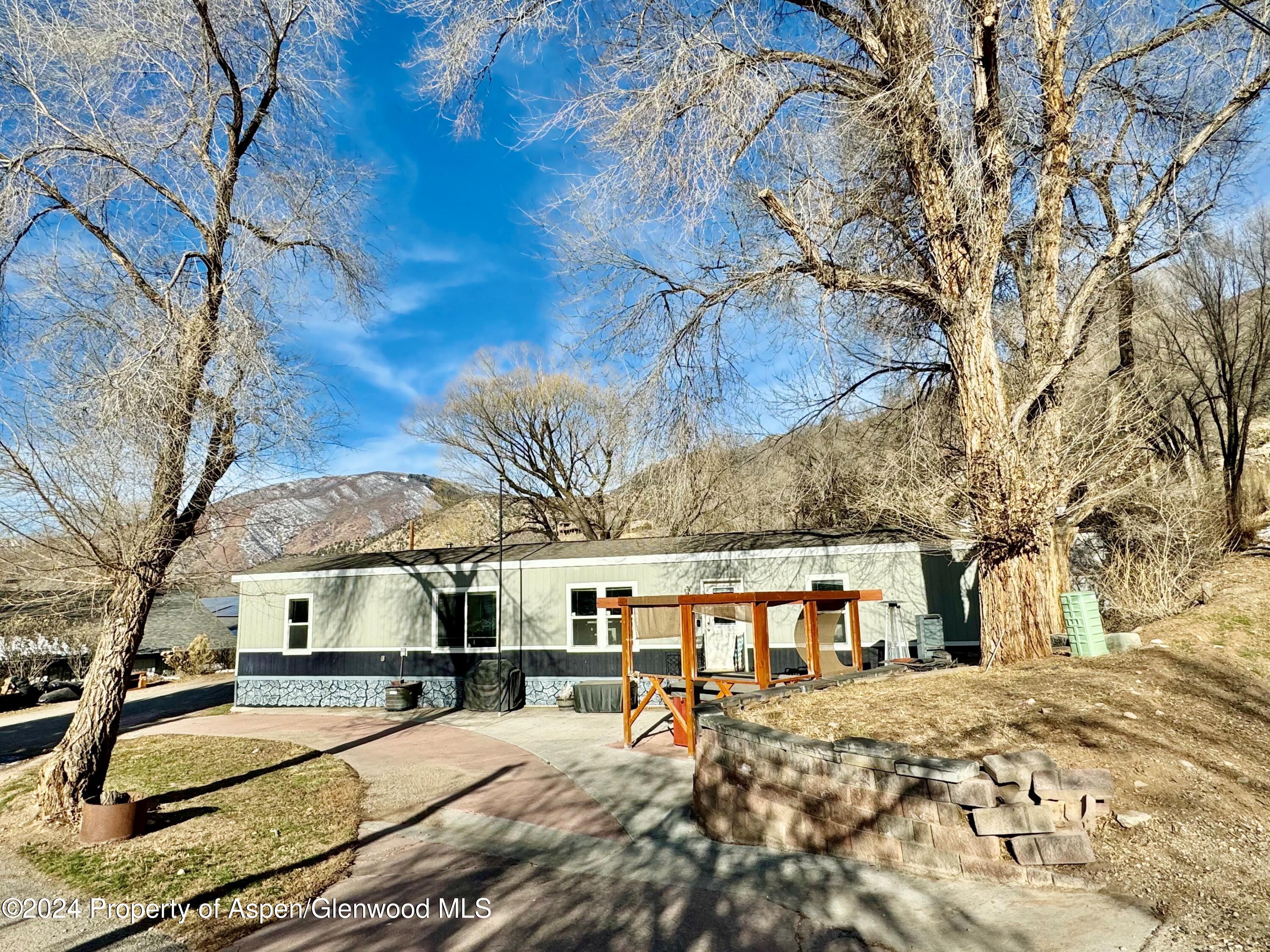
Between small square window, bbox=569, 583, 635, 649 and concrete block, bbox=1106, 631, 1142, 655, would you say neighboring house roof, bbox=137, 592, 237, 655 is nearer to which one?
small square window, bbox=569, 583, 635, 649

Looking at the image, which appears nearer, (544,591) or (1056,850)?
(1056,850)

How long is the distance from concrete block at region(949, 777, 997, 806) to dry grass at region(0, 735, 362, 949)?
14.5ft

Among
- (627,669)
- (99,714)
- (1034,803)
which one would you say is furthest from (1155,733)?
(99,714)

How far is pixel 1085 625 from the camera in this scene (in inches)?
263

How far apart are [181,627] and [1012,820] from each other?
3472cm

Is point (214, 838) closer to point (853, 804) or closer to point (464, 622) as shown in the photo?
point (853, 804)

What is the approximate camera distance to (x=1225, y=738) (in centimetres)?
473

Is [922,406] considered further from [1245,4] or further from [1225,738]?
[1225,738]

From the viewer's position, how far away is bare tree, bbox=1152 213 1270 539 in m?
11.0

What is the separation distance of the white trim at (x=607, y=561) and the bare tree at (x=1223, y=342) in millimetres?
4933

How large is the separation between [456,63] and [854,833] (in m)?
7.96

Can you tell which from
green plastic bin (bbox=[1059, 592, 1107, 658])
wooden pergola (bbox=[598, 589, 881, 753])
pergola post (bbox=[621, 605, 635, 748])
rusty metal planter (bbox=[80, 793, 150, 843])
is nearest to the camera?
rusty metal planter (bbox=[80, 793, 150, 843])

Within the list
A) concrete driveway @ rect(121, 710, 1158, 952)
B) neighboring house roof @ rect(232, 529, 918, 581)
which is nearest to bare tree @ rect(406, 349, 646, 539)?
neighboring house roof @ rect(232, 529, 918, 581)

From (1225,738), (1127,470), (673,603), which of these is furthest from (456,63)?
(1127,470)
